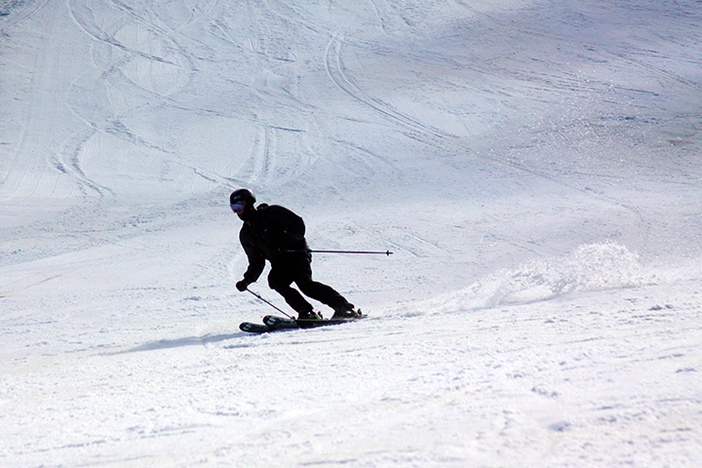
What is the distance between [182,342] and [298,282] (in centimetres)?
122

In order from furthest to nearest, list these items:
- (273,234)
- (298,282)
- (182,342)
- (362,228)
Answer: (362,228) → (298,282) → (273,234) → (182,342)

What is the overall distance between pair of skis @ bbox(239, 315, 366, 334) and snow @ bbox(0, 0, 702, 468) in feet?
0.92

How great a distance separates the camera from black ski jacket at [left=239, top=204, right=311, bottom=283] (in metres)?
5.84

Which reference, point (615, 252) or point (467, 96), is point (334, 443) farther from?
point (467, 96)

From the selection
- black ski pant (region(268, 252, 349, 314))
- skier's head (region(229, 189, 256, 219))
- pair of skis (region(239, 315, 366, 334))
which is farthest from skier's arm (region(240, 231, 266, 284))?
pair of skis (region(239, 315, 366, 334))

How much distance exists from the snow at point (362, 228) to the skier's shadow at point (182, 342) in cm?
5

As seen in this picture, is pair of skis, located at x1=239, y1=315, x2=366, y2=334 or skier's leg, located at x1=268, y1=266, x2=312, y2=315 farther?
skier's leg, located at x1=268, y1=266, x2=312, y2=315

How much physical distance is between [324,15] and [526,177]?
13817 mm

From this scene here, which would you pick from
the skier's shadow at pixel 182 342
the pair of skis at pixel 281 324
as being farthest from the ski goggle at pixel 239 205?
the skier's shadow at pixel 182 342

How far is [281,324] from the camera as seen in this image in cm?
588

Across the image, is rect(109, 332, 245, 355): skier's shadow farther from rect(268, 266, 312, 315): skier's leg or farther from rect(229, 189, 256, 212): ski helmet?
rect(229, 189, 256, 212): ski helmet

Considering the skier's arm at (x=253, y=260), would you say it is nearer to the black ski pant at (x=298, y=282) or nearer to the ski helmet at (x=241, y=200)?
the black ski pant at (x=298, y=282)

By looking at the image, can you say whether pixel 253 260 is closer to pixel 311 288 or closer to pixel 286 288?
pixel 286 288

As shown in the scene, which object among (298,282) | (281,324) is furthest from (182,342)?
(298,282)
